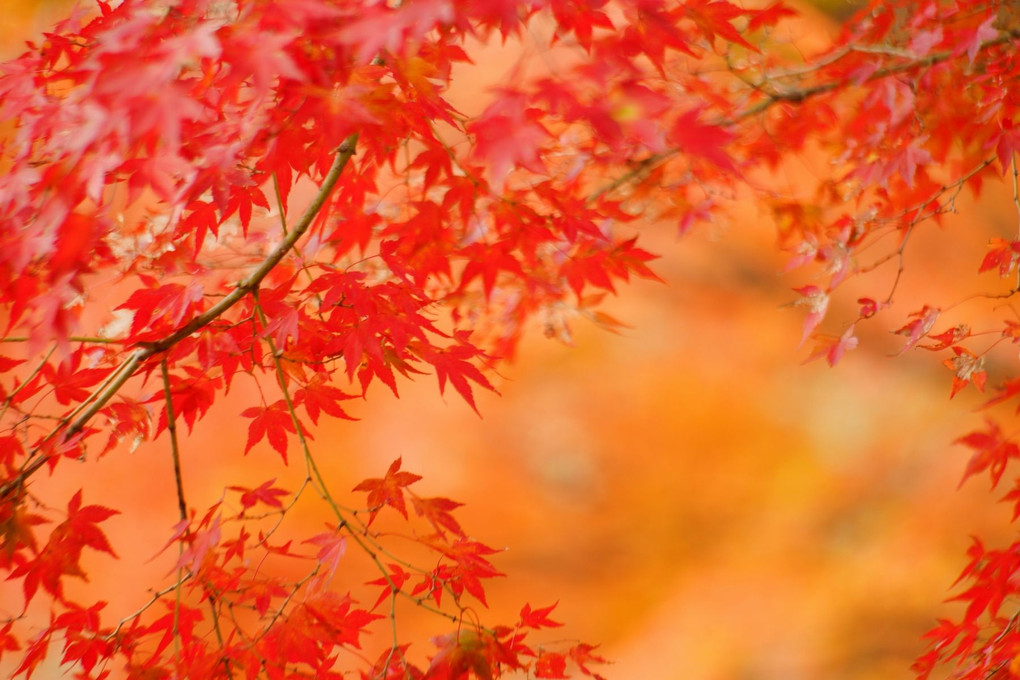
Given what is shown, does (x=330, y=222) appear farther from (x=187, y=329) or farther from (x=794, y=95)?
(x=794, y=95)

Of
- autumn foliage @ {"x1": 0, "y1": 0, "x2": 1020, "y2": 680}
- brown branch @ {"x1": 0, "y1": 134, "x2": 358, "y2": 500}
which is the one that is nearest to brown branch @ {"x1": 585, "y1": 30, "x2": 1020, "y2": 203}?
autumn foliage @ {"x1": 0, "y1": 0, "x2": 1020, "y2": 680}

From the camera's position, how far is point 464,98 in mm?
3666

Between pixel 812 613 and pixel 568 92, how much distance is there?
8.80 feet

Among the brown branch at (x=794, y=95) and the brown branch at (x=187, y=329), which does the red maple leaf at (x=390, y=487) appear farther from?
the brown branch at (x=794, y=95)

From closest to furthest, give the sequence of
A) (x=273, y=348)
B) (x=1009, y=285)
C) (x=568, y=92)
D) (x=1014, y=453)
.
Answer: (x=568, y=92)
(x=273, y=348)
(x=1014, y=453)
(x=1009, y=285)

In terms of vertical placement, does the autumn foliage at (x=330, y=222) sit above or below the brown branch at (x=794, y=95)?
below

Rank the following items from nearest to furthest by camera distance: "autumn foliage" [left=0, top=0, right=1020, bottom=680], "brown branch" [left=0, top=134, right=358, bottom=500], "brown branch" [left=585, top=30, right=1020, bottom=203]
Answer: "autumn foliage" [left=0, top=0, right=1020, bottom=680], "brown branch" [left=0, top=134, right=358, bottom=500], "brown branch" [left=585, top=30, right=1020, bottom=203]

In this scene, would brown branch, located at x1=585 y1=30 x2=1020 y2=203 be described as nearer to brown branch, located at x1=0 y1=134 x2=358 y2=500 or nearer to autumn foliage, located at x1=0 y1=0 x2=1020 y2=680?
autumn foliage, located at x1=0 y1=0 x2=1020 y2=680

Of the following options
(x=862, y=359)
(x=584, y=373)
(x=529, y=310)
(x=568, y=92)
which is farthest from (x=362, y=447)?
(x=568, y=92)

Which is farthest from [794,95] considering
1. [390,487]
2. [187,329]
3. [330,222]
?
[187,329]

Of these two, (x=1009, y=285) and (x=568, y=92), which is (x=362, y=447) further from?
(x=1009, y=285)

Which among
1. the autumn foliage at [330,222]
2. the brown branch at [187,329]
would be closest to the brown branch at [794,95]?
the autumn foliage at [330,222]

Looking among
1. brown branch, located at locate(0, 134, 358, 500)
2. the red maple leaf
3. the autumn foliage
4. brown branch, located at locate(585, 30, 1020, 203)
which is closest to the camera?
the autumn foliage

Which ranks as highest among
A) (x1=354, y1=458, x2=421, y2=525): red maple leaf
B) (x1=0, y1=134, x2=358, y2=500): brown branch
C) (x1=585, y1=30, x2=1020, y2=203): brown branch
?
(x1=585, y1=30, x2=1020, y2=203): brown branch
